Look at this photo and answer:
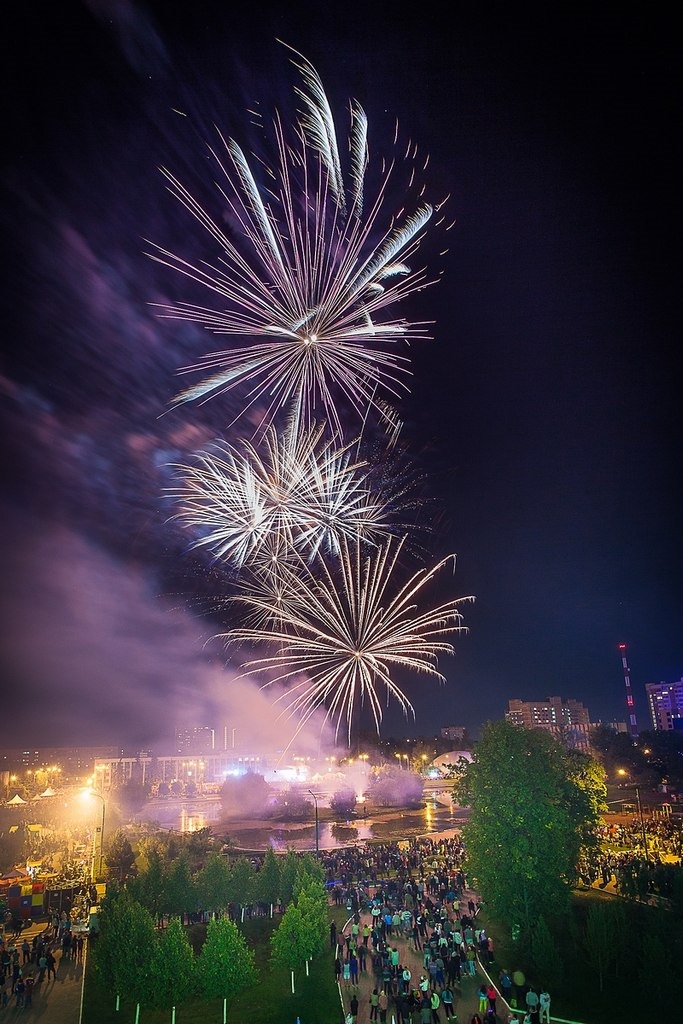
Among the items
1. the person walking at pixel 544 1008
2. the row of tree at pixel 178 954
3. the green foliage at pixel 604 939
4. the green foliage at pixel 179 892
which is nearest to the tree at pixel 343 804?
the green foliage at pixel 179 892

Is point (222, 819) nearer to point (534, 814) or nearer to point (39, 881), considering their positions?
point (39, 881)

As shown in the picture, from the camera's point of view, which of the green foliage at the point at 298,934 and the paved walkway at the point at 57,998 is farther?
the green foliage at the point at 298,934

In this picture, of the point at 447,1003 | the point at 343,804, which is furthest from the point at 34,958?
the point at 343,804

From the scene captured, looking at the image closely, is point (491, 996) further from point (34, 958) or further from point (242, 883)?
point (34, 958)

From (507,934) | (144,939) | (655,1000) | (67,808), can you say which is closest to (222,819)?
(67,808)

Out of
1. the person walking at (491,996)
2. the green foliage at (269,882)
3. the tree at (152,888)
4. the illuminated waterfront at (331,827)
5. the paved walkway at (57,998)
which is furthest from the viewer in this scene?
the illuminated waterfront at (331,827)

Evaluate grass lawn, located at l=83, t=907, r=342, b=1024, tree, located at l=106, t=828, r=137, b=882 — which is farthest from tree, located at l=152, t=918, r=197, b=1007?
tree, located at l=106, t=828, r=137, b=882

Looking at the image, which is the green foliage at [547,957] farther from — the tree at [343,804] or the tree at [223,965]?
the tree at [343,804]
